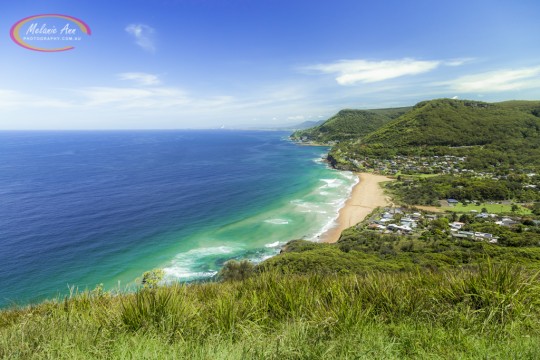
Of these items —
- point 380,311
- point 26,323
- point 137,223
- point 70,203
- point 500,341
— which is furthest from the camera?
point 70,203

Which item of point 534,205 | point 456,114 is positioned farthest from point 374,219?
point 456,114

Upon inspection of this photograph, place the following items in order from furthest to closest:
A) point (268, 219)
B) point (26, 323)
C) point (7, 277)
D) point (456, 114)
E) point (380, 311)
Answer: point (456, 114) → point (268, 219) → point (7, 277) → point (380, 311) → point (26, 323)

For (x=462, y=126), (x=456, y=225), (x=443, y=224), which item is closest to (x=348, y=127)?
(x=462, y=126)

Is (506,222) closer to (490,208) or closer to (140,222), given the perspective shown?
(490,208)

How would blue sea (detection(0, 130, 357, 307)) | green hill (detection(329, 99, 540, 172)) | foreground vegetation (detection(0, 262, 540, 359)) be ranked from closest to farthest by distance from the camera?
foreground vegetation (detection(0, 262, 540, 359)), blue sea (detection(0, 130, 357, 307)), green hill (detection(329, 99, 540, 172))

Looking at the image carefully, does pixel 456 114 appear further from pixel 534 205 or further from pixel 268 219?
pixel 268 219

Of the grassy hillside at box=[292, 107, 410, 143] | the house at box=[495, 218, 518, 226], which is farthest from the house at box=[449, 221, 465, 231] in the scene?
the grassy hillside at box=[292, 107, 410, 143]

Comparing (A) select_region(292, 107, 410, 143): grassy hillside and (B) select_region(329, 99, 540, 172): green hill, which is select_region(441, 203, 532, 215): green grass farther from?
(A) select_region(292, 107, 410, 143): grassy hillside
